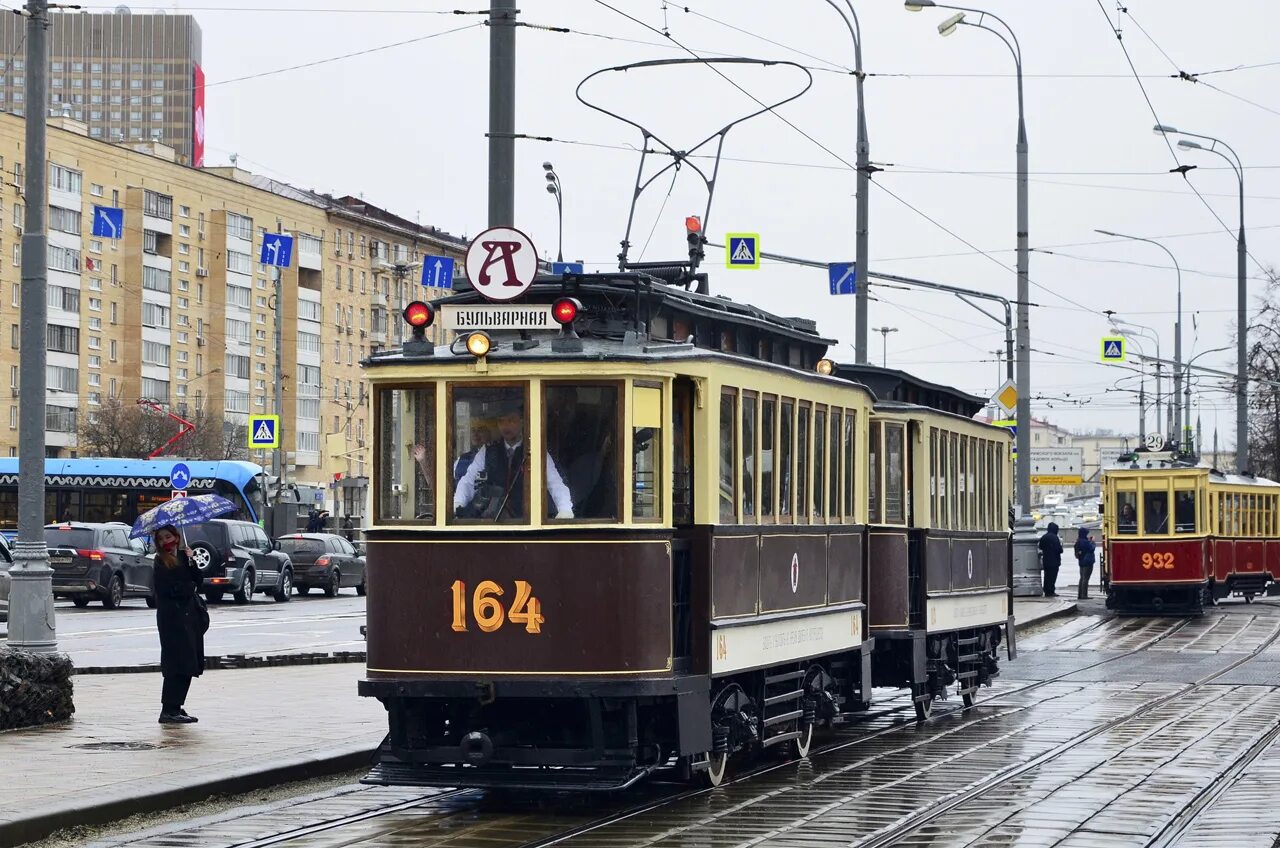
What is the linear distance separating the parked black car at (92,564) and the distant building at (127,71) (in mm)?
120536

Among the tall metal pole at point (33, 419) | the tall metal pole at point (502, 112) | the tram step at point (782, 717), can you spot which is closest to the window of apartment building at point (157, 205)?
the tall metal pole at point (33, 419)

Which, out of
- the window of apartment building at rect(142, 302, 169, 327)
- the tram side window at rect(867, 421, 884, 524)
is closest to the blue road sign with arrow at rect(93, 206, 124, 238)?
the tram side window at rect(867, 421, 884, 524)

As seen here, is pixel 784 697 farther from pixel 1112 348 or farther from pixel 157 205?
pixel 157 205

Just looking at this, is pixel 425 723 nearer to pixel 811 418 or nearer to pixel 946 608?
pixel 811 418

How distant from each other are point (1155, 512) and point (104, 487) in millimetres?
24441

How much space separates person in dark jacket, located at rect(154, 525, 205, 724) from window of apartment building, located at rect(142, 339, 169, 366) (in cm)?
7511

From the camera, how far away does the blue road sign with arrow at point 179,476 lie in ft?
157

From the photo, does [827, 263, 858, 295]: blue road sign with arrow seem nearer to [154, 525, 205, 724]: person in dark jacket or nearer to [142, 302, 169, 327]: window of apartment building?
[154, 525, 205, 724]: person in dark jacket

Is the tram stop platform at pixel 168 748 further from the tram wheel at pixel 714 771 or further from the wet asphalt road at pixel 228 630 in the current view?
the wet asphalt road at pixel 228 630

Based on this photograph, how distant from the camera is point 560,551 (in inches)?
459

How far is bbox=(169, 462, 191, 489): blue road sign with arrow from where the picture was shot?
4784 cm

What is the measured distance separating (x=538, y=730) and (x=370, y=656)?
1.03 metres

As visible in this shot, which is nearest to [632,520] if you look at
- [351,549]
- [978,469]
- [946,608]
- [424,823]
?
[424,823]

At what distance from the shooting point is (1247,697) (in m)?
20.7
